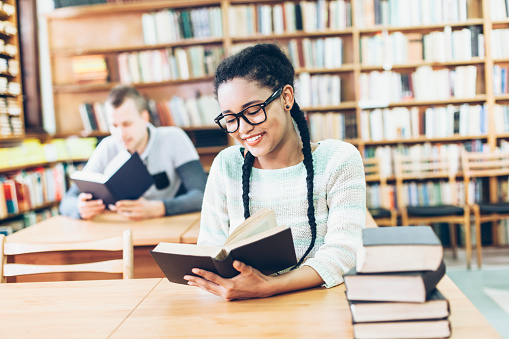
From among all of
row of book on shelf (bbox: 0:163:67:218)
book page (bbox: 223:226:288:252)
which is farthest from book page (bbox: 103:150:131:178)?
row of book on shelf (bbox: 0:163:67:218)

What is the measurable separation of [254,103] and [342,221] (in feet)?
1.16

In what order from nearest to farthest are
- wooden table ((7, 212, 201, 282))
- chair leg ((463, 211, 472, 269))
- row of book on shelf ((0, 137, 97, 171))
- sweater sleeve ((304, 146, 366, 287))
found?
sweater sleeve ((304, 146, 366, 287)), wooden table ((7, 212, 201, 282)), row of book on shelf ((0, 137, 97, 171)), chair leg ((463, 211, 472, 269))

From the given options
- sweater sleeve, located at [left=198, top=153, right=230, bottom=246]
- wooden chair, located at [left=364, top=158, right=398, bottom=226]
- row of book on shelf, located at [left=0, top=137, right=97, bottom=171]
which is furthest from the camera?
wooden chair, located at [left=364, top=158, right=398, bottom=226]

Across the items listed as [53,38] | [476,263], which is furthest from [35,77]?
[476,263]

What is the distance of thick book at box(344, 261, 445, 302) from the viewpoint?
30.0 inches

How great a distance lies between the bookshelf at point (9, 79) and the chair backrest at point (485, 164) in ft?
11.6

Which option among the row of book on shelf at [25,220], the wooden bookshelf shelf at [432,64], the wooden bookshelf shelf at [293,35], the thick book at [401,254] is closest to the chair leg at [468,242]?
the wooden bookshelf shelf at [432,64]

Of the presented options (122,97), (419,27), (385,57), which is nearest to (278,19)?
(385,57)

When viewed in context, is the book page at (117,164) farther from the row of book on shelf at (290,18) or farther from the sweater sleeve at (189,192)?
the row of book on shelf at (290,18)

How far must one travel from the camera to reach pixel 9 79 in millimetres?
3631

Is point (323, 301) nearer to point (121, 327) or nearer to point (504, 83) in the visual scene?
point (121, 327)

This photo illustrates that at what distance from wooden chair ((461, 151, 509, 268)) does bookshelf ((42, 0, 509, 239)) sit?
144 mm

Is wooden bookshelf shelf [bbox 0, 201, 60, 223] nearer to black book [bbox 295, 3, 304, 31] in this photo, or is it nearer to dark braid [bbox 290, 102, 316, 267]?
black book [bbox 295, 3, 304, 31]

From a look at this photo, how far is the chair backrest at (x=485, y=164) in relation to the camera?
153 inches
